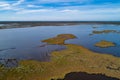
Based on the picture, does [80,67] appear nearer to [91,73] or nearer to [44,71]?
[91,73]

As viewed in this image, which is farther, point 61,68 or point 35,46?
point 35,46

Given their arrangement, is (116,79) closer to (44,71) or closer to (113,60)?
(113,60)

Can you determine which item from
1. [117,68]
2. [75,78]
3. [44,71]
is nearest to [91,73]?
[75,78]

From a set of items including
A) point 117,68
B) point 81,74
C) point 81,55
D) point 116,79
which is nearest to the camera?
point 116,79

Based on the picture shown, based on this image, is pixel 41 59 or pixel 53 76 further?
pixel 41 59

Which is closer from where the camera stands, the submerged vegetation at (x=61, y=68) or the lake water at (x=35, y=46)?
the submerged vegetation at (x=61, y=68)

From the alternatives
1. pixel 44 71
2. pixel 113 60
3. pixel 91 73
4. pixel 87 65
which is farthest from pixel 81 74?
pixel 113 60

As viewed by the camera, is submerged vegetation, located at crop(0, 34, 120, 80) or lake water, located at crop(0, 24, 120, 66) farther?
lake water, located at crop(0, 24, 120, 66)

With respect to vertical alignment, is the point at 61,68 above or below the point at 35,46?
below

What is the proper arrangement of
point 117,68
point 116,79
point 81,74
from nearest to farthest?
point 116,79 < point 81,74 < point 117,68
